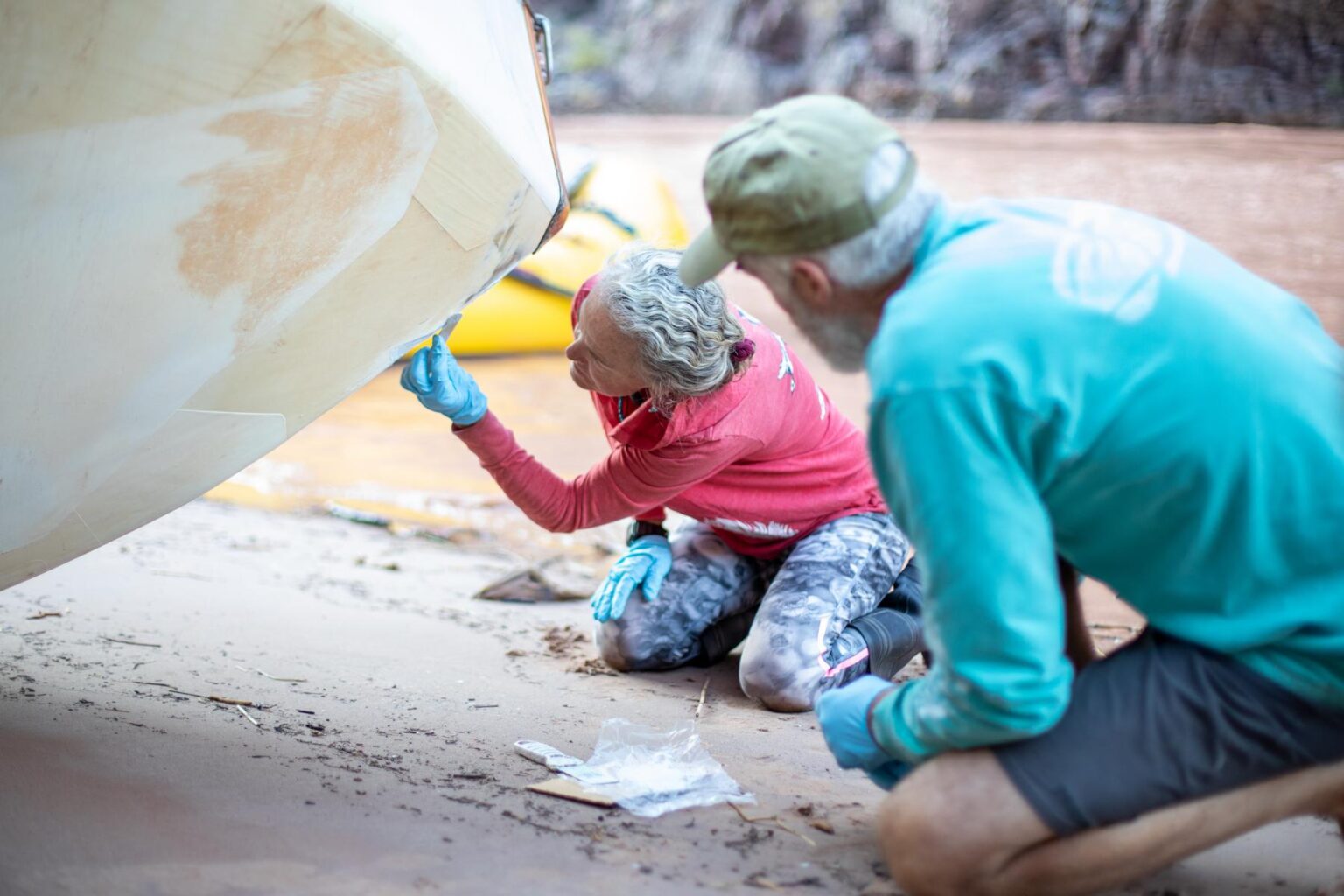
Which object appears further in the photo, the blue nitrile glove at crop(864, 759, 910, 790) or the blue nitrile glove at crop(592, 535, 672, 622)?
the blue nitrile glove at crop(592, 535, 672, 622)

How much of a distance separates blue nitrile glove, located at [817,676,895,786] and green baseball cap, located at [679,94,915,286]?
0.63 metres

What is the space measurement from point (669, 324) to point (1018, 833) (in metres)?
1.16

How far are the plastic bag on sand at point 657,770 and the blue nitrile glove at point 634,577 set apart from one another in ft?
1.75

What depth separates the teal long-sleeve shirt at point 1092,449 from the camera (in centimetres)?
122

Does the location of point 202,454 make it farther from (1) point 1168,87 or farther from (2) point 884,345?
(1) point 1168,87

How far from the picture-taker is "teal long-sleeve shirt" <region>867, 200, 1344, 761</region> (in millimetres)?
1221

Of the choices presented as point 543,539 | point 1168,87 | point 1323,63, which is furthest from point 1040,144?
point 543,539

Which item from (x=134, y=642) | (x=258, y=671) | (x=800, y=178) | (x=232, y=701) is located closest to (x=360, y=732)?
(x=232, y=701)

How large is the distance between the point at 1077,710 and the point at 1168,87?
30.5ft

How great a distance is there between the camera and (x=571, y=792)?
1.77 m

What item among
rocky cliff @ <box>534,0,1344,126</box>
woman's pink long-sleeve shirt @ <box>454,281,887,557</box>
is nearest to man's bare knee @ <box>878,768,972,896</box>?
woman's pink long-sleeve shirt @ <box>454,281,887,557</box>

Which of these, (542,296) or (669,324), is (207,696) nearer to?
(669,324)

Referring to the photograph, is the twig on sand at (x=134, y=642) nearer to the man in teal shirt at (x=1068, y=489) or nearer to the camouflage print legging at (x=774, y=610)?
the camouflage print legging at (x=774, y=610)

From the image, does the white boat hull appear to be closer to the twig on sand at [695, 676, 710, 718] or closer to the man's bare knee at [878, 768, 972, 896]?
the twig on sand at [695, 676, 710, 718]
